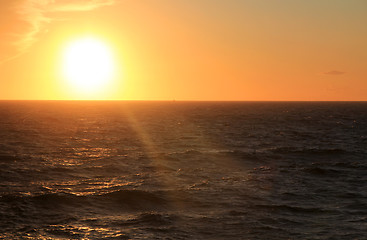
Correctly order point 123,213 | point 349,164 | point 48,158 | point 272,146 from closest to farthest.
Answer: point 123,213 → point 349,164 → point 48,158 → point 272,146

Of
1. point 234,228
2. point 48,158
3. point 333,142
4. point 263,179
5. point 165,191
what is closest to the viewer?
point 234,228

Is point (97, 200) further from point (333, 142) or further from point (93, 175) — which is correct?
point (333, 142)

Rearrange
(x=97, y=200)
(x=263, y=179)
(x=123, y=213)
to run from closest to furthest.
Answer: (x=123, y=213) → (x=97, y=200) → (x=263, y=179)

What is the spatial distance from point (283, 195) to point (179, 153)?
21.3 metres

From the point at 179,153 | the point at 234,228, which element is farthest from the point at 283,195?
the point at 179,153

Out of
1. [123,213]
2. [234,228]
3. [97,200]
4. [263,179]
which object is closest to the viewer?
[234,228]

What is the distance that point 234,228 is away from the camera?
724 inches

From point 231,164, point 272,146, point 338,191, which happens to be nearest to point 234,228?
point 338,191

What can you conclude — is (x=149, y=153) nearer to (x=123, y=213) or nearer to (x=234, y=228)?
(x=123, y=213)

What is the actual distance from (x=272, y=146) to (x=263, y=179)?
76.2 ft

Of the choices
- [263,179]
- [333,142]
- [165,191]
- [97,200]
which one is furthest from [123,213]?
[333,142]

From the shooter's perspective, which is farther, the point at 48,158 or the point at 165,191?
the point at 48,158

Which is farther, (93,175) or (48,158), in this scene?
(48,158)

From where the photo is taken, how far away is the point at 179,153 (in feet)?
148
